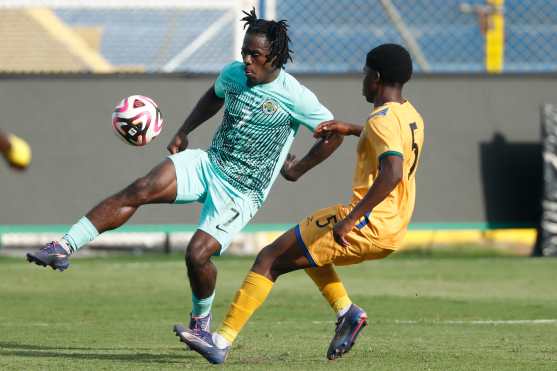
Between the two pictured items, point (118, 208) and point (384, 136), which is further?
point (118, 208)

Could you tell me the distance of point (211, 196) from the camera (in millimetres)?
8641

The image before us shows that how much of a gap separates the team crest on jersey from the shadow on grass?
176 centimetres

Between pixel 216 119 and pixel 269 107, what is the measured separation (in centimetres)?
788

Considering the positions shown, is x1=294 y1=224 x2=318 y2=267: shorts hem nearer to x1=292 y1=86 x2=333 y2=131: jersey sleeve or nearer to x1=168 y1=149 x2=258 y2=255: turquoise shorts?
x1=168 y1=149 x2=258 y2=255: turquoise shorts

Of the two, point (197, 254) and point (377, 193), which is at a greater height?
point (377, 193)

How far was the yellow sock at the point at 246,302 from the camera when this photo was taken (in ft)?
25.9

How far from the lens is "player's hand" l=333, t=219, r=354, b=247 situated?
24.5ft

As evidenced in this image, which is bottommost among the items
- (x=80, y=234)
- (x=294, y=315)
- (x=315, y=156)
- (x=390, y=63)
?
(x=294, y=315)

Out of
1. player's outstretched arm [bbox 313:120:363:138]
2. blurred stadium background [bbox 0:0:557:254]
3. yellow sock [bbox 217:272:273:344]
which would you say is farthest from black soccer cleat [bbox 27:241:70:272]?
blurred stadium background [bbox 0:0:557:254]

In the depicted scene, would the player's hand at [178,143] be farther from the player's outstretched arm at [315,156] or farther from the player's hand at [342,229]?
the player's hand at [342,229]

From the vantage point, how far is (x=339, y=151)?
1692 cm

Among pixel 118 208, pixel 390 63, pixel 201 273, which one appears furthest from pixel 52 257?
pixel 390 63

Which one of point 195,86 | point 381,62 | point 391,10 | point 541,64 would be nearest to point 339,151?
point 195,86

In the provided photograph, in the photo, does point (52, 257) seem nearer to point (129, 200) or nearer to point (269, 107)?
point (129, 200)
